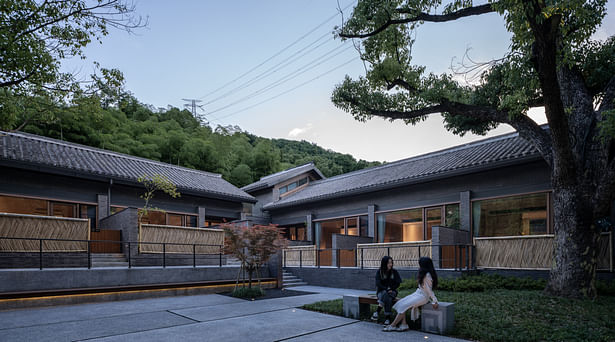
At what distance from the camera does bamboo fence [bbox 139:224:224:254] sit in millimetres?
14227

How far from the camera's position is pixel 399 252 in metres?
14.1

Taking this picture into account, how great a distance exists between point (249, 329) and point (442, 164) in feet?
42.0

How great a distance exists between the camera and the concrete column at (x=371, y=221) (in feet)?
60.7

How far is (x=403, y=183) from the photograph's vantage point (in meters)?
16.9

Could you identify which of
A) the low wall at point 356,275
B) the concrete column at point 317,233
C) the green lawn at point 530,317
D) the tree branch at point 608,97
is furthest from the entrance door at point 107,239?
the tree branch at point 608,97

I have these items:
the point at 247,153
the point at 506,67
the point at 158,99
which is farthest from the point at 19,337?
the point at 158,99

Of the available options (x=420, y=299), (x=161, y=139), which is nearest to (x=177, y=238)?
(x=420, y=299)

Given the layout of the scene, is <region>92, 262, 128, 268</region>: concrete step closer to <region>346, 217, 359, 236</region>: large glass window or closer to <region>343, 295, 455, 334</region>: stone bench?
<region>343, 295, 455, 334</region>: stone bench

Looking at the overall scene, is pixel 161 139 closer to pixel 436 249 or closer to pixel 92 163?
pixel 92 163

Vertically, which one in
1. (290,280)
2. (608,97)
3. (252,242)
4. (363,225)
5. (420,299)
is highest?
(608,97)

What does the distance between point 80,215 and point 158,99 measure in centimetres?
3701

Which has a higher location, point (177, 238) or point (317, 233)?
point (177, 238)

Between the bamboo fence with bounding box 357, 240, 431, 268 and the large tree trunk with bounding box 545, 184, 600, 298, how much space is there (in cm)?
464

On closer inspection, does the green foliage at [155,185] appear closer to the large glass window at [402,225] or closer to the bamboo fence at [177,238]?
the bamboo fence at [177,238]
